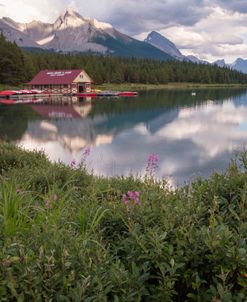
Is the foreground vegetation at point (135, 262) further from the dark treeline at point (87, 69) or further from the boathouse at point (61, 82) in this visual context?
the boathouse at point (61, 82)

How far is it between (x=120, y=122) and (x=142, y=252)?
151ft

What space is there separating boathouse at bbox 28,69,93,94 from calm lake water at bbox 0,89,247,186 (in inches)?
2168

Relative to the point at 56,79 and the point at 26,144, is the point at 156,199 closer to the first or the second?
the point at 26,144

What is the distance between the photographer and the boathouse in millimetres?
111744

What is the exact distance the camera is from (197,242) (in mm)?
3578

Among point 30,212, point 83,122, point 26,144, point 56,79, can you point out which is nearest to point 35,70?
point 56,79

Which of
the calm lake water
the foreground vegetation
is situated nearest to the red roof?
the calm lake water

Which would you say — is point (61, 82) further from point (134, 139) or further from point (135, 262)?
point (135, 262)

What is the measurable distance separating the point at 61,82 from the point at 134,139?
80.2 m

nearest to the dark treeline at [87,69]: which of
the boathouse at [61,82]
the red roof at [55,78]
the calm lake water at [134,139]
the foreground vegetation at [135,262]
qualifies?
the red roof at [55,78]

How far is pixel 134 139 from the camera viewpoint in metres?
36.2

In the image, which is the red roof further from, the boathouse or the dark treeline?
the dark treeline

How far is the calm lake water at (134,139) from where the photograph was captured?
24.2 m

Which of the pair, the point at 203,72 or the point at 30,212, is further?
the point at 203,72
